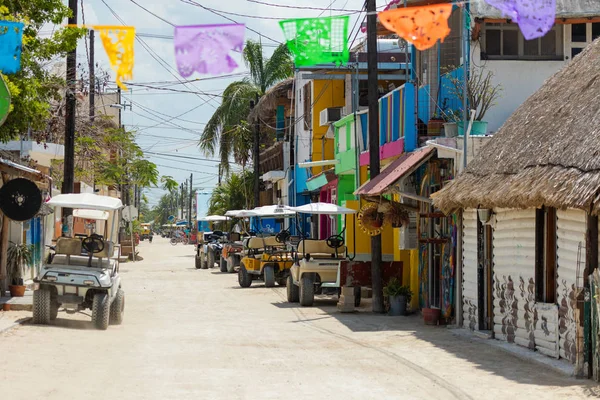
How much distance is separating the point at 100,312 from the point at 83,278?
0.66 m

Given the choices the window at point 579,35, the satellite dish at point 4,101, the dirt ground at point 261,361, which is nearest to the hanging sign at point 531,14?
the dirt ground at point 261,361

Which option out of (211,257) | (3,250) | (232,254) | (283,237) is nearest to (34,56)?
(3,250)

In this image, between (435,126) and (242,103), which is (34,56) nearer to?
(435,126)

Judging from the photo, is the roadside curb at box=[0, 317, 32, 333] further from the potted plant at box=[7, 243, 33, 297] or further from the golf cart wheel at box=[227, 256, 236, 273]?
the golf cart wheel at box=[227, 256, 236, 273]

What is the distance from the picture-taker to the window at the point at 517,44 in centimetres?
2059

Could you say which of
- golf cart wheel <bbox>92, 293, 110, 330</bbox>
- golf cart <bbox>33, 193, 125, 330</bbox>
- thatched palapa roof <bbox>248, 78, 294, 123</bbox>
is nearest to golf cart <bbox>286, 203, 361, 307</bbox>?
golf cart <bbox>33, 193, 125, 330</bbox>

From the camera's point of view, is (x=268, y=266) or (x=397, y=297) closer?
(x=397, y=297)

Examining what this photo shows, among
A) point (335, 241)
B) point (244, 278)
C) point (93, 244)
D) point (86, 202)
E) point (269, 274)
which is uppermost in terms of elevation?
point (86, 202)

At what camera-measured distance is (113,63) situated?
14.1 m

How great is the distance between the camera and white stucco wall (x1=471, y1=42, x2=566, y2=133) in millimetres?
20172

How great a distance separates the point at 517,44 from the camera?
20688 millimetres

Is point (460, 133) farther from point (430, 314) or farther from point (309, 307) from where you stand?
point (309, 307)

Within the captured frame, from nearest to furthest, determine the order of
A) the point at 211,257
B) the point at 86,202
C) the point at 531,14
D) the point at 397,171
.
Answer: the point at 531,14 < the point at 86,202 < the point at 397,171 < the point at 211,257

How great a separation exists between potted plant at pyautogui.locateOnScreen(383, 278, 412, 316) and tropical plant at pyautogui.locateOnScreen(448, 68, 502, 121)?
4084mm
